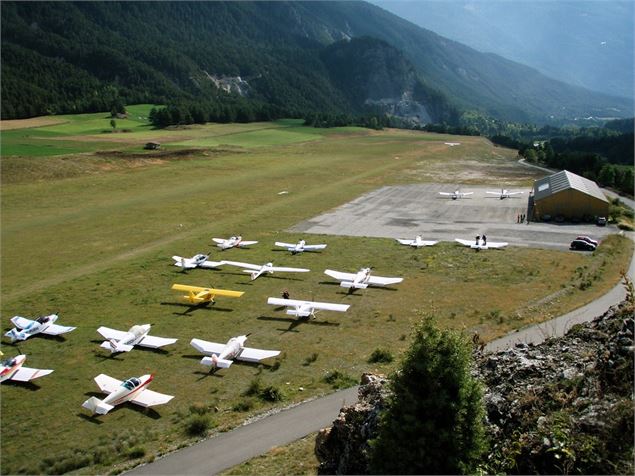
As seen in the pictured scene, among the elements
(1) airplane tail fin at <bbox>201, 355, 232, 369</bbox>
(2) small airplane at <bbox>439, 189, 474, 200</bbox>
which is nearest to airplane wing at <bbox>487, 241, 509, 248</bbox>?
(2) small airplane at <bbox>439, 189, 474, 200</bbox>

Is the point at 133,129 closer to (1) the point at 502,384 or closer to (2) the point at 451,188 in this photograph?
(2) the point at 451,188

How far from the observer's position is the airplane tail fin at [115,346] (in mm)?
29719

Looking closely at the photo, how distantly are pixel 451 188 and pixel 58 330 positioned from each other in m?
77.8

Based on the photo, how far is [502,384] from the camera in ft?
48.3

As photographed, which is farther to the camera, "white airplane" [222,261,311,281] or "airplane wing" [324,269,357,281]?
"white airplane" [222,261,311,281]

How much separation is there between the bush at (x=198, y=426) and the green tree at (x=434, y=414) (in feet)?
41.0

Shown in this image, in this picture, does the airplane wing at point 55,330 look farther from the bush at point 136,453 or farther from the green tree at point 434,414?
the green tree at point 434,414

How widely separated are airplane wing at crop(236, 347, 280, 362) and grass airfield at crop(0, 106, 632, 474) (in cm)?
57

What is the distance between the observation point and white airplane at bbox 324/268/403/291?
40344 mm

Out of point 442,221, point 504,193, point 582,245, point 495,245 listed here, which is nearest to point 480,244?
point 495,245

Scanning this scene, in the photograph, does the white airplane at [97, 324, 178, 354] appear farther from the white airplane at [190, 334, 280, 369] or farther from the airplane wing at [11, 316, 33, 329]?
the airplane wing at [11, 316, 33, 329]

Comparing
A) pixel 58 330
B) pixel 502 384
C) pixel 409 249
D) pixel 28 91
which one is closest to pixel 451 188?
pixel 409 249

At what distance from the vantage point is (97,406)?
23.7m

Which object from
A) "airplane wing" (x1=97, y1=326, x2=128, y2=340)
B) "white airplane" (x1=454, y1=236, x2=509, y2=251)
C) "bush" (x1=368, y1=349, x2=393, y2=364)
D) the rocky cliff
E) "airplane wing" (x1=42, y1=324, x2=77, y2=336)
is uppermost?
the rocky cliff
